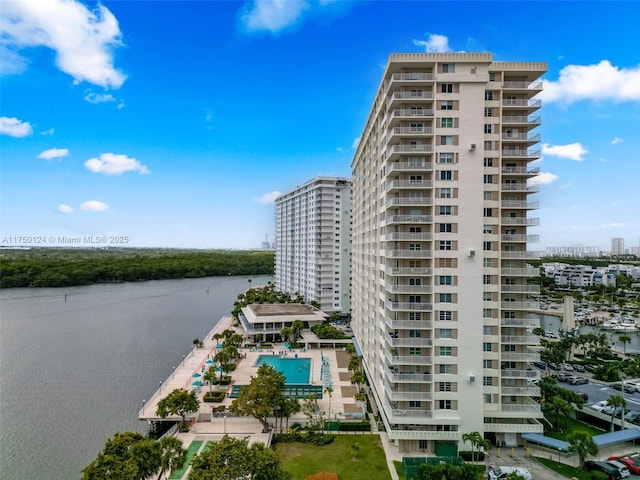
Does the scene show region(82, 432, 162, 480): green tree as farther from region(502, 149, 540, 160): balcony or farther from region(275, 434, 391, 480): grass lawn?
region(502, 149, 540, 160): balcony

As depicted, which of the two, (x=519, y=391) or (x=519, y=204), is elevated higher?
(x=519, y=204)

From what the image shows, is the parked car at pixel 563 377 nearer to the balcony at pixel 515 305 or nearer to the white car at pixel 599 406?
the white car at pixel 599 406

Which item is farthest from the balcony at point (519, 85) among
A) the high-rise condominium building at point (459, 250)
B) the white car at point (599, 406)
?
the white car at point (599, 406)

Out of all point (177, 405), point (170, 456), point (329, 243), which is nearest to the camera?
point (170, 456)

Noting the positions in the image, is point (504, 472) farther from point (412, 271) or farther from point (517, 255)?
point (517, 255)

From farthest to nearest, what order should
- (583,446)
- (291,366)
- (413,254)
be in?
(291,366)
(413,254)
(583,446)

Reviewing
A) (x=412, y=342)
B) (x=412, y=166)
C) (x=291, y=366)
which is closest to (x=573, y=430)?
(x=412, y=342)

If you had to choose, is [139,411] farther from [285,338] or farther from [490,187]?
[490,187]
